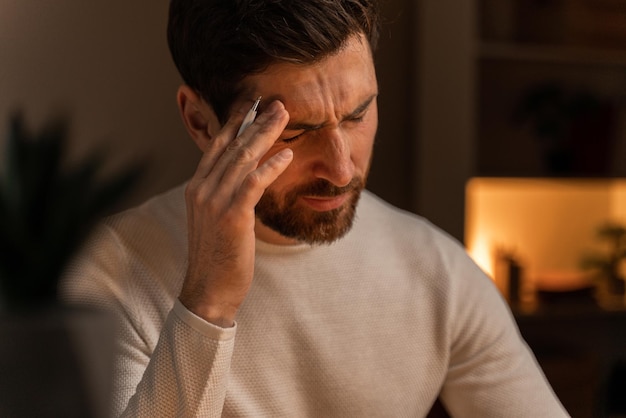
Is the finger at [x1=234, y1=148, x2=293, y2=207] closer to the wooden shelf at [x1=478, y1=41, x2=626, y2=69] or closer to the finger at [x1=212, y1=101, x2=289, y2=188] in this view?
the finger at [x1=212, y1=101, x2=289, y2=188]

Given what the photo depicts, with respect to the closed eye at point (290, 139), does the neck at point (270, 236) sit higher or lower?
lower

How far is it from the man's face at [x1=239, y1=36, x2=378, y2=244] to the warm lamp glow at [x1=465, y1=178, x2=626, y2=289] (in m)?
1.97

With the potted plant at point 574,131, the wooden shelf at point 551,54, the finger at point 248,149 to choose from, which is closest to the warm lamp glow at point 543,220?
the potted plant at point 574,131

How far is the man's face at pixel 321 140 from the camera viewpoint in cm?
114

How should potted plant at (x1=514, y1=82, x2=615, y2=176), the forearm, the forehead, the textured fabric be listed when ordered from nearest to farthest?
the forearm → the forehead → the textured fabric → potted plant at (x1=514, y1=82, x2=615, y2=176)

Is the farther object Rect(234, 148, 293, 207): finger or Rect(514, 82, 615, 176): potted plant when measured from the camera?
Rect(514, 82, 615, 176): potted plant

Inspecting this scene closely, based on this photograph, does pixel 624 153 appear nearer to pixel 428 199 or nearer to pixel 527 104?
pixel 527 104

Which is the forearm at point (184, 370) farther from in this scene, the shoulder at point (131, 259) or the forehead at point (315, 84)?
the forehead at point (315, 84)

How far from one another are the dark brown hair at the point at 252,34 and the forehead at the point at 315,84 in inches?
0.5

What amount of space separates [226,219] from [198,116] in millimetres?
291

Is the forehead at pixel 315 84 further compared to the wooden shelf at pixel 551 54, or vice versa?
the wooden shelf at pixel 551 54

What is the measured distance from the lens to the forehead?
114 centimetres

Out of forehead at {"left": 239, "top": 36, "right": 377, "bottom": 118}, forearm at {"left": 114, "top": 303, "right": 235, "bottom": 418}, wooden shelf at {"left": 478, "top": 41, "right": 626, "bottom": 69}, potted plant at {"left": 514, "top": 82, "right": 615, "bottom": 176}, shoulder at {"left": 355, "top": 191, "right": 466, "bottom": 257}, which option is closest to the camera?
forearm at {"left": 114, "top": 303, "right": 235, "bottom": 418}

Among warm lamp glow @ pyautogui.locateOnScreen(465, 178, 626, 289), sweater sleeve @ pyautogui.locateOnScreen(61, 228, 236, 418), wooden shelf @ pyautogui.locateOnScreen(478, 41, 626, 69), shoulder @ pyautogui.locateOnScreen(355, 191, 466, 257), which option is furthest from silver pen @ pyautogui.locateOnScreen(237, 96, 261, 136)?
warm lamp glow @ pyautogui.locateOnScreen(465, 178, 626, 289)
